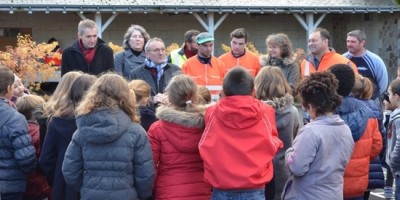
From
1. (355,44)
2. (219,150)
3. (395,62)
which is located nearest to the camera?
(219,150)

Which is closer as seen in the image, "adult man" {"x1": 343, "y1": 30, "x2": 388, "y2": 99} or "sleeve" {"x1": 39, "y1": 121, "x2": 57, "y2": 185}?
"sleeve" {"x1": 39, "y1": 121, "x2": 57, "y2": 185}

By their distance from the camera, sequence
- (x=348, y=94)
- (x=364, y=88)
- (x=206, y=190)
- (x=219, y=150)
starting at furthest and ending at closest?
(x=364, y=88) → (x=348, y=94) → (x=206, y=190) → (x=219, y=150)

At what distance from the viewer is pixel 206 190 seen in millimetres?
5172

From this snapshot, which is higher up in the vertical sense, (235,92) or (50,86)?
(235,92)

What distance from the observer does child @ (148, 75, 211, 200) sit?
16.5ft

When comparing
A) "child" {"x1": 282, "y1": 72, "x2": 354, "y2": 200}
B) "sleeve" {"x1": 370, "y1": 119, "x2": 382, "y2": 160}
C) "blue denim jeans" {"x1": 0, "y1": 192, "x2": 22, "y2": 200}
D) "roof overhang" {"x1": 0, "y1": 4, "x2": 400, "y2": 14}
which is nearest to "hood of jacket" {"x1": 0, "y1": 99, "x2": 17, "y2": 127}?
"blue denim jeans" {"x1": 0, "y1": 192, "x2": 22, "y2": 200}

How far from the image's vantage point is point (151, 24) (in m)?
23.2

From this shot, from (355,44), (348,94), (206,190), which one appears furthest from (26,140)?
(355,44)

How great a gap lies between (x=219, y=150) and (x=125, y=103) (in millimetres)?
802

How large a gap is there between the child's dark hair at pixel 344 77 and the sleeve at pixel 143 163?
169cm

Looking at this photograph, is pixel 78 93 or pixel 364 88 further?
pixel 364 88

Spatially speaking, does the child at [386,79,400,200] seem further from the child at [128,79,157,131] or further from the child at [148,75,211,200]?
the child at [128,79,157,131]

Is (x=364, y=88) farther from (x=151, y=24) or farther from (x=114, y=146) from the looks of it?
(x=151, y=24)

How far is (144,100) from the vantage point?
575cm
